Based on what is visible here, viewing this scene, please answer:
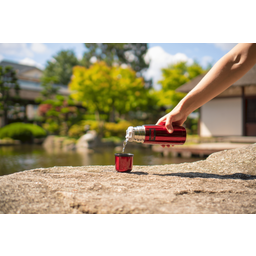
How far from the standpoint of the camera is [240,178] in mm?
2682

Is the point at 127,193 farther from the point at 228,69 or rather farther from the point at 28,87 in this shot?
the point at 28,87

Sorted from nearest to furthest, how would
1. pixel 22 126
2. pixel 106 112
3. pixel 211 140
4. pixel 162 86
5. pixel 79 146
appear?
pixel 211 140
pixel 79 146
pixel 22 126
pixel 162 86
pixel 106 112

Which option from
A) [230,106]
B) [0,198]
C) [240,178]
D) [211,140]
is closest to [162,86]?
[230,106]

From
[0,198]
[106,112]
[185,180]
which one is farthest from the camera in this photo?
[106,112]

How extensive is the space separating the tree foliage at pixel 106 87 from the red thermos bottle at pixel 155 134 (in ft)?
45.7

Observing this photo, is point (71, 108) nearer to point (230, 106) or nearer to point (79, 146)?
point (79, 146)

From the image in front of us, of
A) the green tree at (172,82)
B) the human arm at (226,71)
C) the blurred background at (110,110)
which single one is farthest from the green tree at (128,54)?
the human arm at (226,71)

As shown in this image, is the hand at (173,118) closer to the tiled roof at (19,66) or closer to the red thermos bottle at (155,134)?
the red thermos bottle at (155,134)

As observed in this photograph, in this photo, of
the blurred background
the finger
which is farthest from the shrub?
the finger

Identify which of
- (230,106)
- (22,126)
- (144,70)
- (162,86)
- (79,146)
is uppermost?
(144,70)

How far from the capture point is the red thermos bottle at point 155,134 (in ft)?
7.61

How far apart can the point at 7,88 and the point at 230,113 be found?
1441 cm

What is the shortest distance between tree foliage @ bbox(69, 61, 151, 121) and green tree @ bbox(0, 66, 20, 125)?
4.09m

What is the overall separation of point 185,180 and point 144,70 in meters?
23.7
